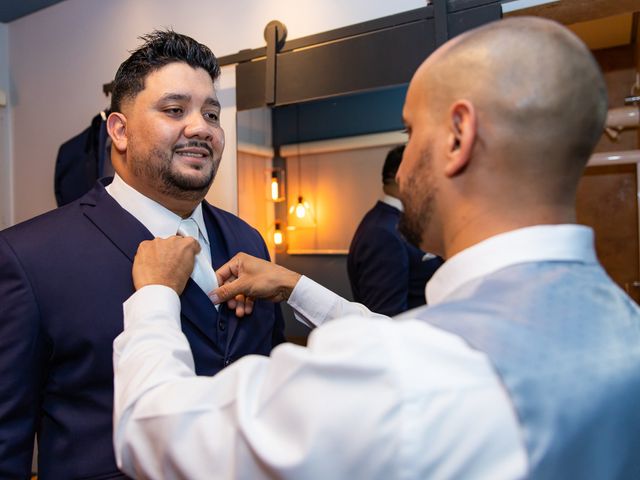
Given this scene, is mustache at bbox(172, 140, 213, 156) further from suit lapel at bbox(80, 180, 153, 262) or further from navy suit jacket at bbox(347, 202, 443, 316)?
navy suit jacket at bbox(347, 202, 443, 316)

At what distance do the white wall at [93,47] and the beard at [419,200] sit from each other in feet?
3.93

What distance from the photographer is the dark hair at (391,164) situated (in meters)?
1.74

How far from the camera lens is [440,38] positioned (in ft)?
5.54

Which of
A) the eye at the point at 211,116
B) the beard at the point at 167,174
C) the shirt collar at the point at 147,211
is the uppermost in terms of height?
the eye at the point at 211,116

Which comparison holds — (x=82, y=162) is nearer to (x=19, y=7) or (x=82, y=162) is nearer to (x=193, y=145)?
(x=19, y=7)

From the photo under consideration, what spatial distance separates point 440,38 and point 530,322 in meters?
1.29

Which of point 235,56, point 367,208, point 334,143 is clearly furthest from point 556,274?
point 235,56

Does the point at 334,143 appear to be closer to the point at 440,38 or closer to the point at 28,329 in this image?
the point at 440,38

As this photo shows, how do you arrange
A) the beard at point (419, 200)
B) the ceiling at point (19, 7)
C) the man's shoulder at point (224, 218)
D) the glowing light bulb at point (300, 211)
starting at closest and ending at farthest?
1. the beard at point (419, 200)
2. the man's shoulder at point (224, 218)
3. the glowing light bulb at point (300, 211)
4. the ceiling at point (19, 7)

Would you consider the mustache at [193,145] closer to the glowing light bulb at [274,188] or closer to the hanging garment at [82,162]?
the glowing light bulb at [274,188]

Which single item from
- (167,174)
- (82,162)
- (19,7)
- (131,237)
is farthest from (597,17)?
(19,7)

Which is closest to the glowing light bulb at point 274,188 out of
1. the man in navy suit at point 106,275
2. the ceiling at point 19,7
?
the man in navy suit at point 106,275

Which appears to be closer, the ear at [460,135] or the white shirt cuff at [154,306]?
the ear at [460,135]

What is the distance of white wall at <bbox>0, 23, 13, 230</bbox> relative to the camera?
2973mm
